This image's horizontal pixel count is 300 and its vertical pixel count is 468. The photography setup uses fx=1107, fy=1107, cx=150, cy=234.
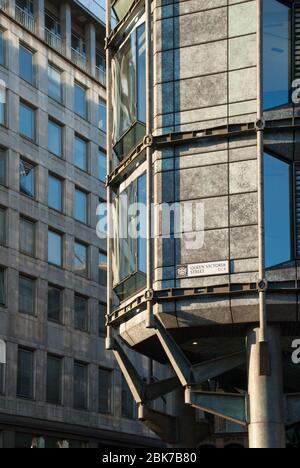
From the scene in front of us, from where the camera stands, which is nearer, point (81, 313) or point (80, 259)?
point (81, 313)

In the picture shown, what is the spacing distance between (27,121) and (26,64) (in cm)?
342

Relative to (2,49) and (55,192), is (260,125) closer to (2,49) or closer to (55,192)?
(2,49)

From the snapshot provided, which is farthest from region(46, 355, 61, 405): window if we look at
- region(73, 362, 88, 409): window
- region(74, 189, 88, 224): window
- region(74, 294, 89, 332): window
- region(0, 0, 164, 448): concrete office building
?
region(74, 189, 88, 224): window

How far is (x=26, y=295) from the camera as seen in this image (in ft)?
198

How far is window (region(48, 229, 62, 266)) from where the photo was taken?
208 ft

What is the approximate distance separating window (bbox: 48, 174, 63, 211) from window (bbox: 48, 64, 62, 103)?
4.93 meters

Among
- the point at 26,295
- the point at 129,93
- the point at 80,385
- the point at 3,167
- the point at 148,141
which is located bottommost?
the point at 80,385

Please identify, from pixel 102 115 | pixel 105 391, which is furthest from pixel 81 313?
pixel 102 115

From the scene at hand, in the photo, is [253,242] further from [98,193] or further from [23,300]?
[98,193]

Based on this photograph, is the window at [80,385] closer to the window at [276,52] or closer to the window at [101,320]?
the window at [101,320]

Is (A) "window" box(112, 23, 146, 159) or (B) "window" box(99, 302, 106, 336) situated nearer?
(A) "window" box(112, 23, 146, 159)

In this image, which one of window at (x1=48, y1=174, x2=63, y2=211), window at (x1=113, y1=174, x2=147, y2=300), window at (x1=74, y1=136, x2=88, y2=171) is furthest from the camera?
window at (x1=74, y1=136, x2=88, y2=171)

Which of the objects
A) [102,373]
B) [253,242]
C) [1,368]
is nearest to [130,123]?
[253,242]

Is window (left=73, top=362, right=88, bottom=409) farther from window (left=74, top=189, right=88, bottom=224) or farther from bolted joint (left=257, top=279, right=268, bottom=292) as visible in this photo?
bolted joint (left=257, top=279, right=268, bottom=292)
